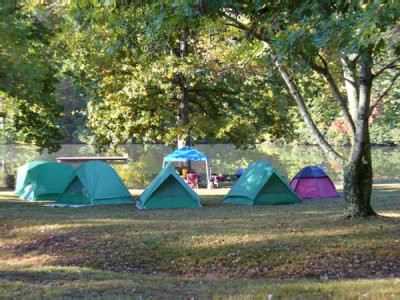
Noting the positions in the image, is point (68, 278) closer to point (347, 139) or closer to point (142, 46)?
point (142, 46)

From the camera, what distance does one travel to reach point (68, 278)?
690 cm

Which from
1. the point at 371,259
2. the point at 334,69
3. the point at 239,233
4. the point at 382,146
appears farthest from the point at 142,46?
the point at 382,146

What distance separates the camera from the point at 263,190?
15.8m

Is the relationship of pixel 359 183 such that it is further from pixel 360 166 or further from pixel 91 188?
pixel 91 188

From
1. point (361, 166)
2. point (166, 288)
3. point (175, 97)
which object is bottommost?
point (166, 288)

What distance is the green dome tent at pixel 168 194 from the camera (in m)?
15.1

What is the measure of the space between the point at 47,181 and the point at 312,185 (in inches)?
350

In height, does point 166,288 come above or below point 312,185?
below

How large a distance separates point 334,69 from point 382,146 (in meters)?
48.4

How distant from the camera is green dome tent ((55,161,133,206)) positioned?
1589cm

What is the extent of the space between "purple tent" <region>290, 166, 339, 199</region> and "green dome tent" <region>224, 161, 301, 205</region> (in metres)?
2.01

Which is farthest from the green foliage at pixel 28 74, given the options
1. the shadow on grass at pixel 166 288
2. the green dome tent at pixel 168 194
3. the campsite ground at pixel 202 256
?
the shadow on grass at pixel 166 288

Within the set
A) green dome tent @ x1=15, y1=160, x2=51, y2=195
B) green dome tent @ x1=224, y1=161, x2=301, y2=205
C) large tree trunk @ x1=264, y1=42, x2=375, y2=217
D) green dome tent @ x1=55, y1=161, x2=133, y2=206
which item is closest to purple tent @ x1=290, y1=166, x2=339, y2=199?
green dome tent @ x1=224, y1=161, x2=301, y2=205

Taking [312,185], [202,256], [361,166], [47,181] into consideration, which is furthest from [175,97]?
[202,256]
